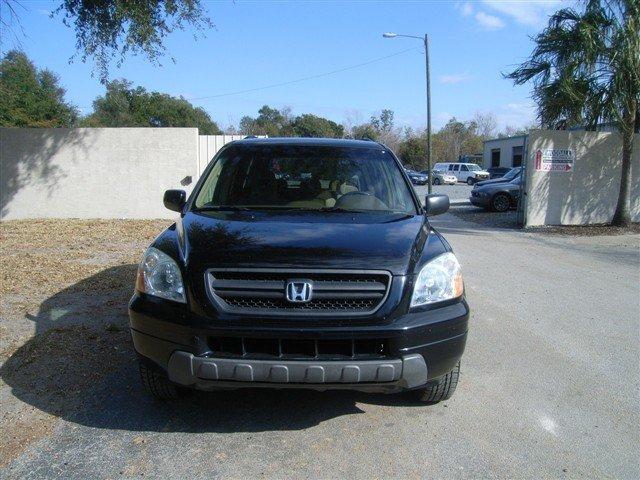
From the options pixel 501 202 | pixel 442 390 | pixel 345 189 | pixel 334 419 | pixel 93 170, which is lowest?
pixel 334 419

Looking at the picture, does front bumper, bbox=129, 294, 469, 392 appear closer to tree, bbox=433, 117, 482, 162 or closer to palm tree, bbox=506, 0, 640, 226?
palm tree, bbox=506, 0, 640, 226

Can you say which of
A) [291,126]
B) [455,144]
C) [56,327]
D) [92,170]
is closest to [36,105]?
[291,126]

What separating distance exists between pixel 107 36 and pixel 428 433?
11766mm

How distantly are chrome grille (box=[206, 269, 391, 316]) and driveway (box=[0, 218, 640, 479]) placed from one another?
0.83 meters

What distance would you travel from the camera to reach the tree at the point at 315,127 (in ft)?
172

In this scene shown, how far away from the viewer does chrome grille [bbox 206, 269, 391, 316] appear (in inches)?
128

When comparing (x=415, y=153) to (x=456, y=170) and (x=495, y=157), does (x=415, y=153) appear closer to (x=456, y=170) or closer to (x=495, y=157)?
(x=495, y=157)

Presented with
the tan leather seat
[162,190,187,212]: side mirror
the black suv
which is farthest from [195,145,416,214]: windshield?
the black suv

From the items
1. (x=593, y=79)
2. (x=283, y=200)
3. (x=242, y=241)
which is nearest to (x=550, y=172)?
(x=593, y=79)

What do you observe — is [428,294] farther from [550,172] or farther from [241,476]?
[550,172]

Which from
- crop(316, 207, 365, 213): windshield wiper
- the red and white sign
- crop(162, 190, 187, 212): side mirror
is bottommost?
crop(316, 207, 365, 213): windshield wiper

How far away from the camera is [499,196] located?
19.9 m

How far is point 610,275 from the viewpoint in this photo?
29.7 ft

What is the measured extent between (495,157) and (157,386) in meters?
52.0
